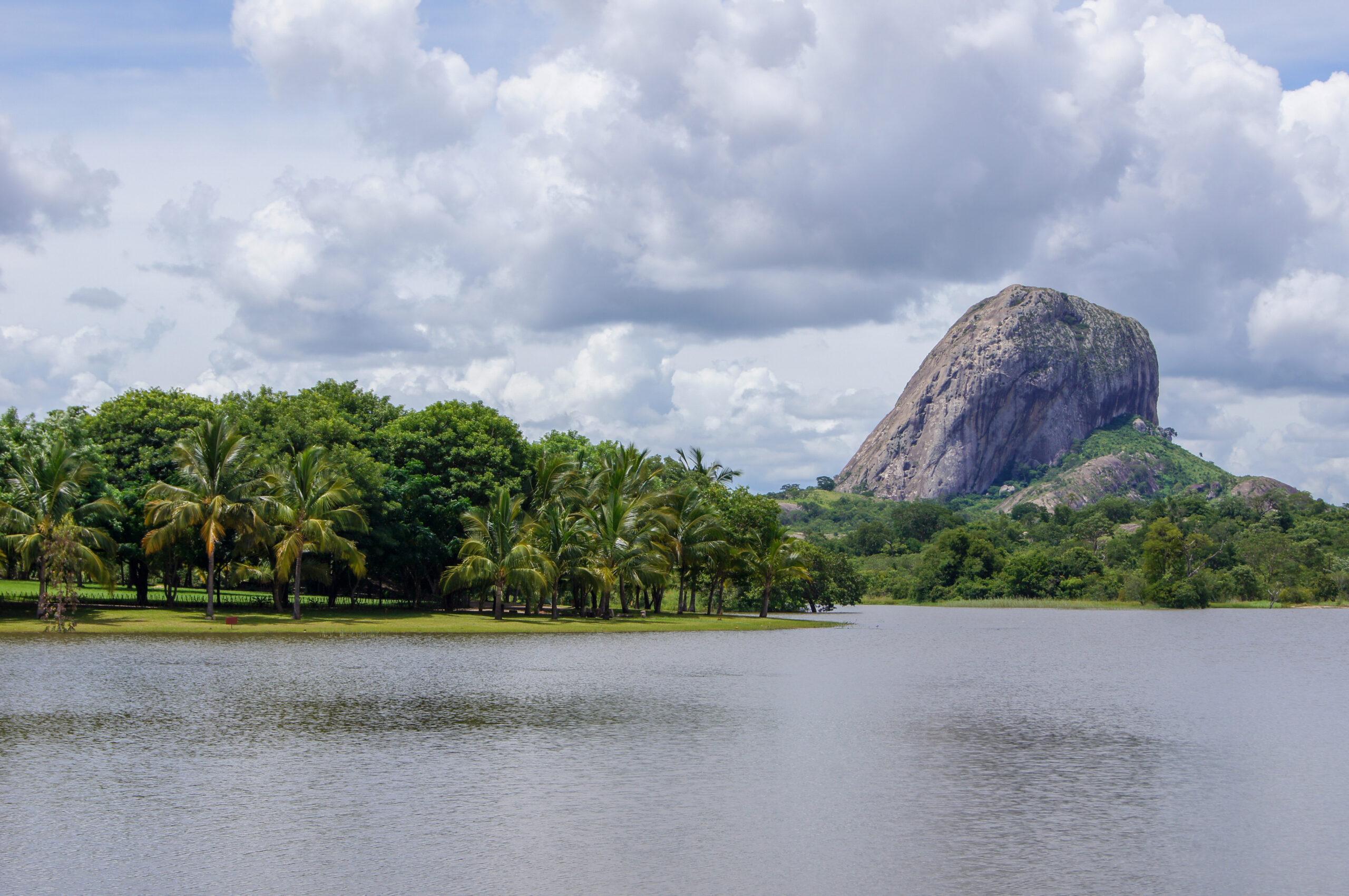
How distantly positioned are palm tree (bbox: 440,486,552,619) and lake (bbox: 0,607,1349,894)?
1955 cm

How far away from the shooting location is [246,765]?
78.1 ft

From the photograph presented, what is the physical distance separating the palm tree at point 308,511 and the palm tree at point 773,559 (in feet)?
95.4

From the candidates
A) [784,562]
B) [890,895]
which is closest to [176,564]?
[784,562]

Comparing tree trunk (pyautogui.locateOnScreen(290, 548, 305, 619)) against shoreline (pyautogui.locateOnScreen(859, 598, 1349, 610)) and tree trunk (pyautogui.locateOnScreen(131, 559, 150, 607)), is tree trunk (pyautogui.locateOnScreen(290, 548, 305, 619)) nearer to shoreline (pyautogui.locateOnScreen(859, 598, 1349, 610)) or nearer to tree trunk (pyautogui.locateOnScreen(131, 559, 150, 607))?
tree trunk (pyautogui.locateOnScreen(131, 559, 150, 607))

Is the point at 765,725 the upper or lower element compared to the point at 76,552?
lower

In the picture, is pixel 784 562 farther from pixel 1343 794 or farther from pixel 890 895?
pixel 890 895

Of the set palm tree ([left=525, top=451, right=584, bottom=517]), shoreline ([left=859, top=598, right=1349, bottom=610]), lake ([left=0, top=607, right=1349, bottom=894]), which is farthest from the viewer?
shoreline ([left=859, top=598, right=1349, bottom=610])

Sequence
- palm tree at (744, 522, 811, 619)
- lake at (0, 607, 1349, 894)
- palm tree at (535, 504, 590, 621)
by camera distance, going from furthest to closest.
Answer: palm tree at (744, 522, 811, 619), palm tree at (535, 504, 590, 621), lake at (0, 607, 1349, 894)

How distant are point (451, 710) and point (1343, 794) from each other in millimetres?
21588

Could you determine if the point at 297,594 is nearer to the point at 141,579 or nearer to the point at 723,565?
the point at 141,579

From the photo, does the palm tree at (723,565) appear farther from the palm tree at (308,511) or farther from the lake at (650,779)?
the lake at (650,779)

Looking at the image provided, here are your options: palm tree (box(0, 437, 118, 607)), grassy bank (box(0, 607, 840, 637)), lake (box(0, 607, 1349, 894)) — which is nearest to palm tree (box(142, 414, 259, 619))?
palm tree (box(0, 437, 118, 607))

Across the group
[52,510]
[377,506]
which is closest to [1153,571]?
[377,506]

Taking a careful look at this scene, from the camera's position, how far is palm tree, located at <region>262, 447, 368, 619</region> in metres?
61.9
